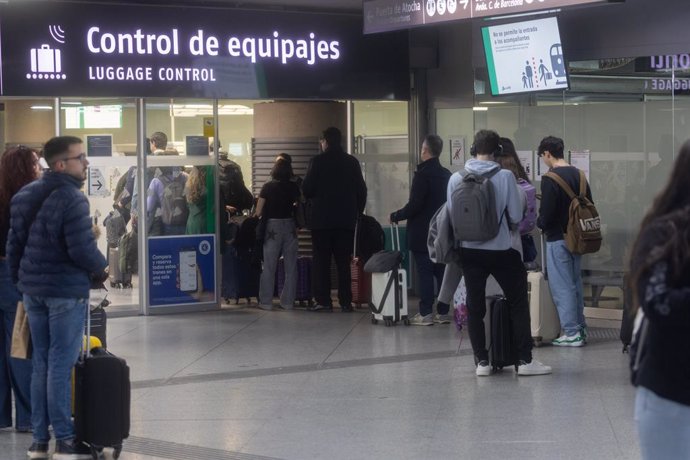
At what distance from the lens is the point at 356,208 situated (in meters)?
12.6

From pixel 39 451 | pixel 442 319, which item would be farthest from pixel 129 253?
pixel 39 451

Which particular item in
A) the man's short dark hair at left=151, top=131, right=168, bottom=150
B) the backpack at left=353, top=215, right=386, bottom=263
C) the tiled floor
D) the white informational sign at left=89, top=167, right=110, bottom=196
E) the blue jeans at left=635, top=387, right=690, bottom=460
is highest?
the man's short dark hair at left=151, top=131, right=168, bottom=150

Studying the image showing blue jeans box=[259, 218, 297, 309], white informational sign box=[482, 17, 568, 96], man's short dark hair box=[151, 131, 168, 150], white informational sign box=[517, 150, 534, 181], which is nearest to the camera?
white informational sign box=[482, 17, 568, 96]

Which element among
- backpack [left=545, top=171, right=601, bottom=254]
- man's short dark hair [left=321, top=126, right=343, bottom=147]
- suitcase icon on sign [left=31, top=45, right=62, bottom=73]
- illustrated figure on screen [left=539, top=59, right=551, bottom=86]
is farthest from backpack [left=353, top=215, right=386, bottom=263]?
suitcase icon on sign [left=31, top=45, right=62, bottom=73]

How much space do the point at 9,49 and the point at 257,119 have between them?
3.55 m

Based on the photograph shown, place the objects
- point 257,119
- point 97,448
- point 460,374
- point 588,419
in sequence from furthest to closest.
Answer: point 257,119 < point 460,374 < point 588,419 < point 97,448

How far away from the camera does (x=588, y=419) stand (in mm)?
7180

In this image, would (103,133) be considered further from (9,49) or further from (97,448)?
(97,448)

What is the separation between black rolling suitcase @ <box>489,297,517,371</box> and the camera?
849cm

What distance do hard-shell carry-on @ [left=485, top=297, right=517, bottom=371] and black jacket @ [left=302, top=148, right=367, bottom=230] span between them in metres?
4.06

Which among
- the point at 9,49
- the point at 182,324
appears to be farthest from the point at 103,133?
the point at 182,324

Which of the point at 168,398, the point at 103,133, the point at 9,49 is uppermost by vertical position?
the point at 9,49

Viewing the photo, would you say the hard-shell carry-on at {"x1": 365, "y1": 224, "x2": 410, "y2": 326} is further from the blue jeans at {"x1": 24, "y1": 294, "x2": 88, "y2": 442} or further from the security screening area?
the blue jeans at {"x1": 24, "y1": 294, "x2": 88, "y2": 442}

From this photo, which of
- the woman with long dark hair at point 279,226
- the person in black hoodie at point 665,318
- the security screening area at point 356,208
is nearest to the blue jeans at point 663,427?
the person in black hoodie at point 665,318
